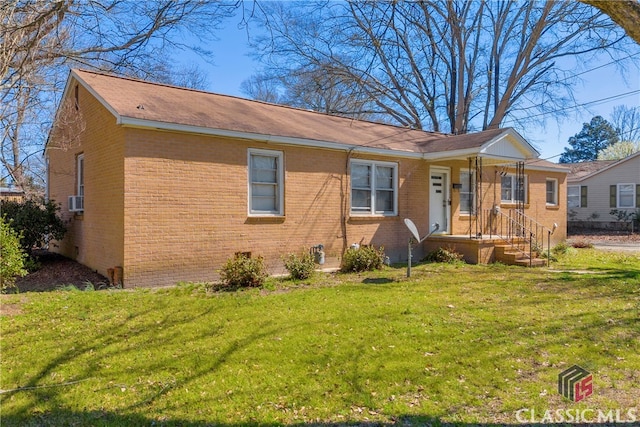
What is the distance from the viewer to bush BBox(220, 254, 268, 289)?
8484mm

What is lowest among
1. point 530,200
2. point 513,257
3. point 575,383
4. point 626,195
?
point 575,383

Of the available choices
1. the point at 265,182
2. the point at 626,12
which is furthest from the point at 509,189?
the point at 626,12

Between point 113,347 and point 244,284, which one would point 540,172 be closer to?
point 244,284

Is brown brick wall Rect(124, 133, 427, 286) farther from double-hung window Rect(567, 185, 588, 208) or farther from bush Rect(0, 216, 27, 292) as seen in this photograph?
double-hung window Rect(567, 185, 588, 208)

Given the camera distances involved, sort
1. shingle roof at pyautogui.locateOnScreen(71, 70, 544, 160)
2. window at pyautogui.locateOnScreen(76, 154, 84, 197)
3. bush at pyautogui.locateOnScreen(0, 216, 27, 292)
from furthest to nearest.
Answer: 1. window at pyautogui.locateOnScreen(76, 154, 84, 197)
2. shingle roof at pyautogui.locateOnScreen(71, 70, 544, 160)
3. bush at pyautogui.locateOnScreen(0, 216, 27, 292)

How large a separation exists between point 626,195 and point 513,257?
20733mm

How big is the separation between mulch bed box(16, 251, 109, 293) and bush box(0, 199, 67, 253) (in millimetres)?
698

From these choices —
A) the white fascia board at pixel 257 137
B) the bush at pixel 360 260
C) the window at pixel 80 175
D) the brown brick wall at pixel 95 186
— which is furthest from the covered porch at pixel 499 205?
the window at pixel 80 175

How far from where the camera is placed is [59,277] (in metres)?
9.70

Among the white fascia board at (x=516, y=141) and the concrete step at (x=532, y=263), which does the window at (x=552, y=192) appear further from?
the concrete step at (x=532, y=263)

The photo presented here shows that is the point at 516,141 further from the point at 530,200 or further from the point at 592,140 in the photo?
the point at 592,140

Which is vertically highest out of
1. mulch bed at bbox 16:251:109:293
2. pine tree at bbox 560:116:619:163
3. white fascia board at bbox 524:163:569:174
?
pine tree at bbox 560:116:619:163

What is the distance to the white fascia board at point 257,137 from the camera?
8.42 m

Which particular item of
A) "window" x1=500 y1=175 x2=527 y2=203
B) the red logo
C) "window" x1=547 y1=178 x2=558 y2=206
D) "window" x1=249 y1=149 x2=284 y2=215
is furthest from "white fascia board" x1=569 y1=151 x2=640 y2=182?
the red logo
